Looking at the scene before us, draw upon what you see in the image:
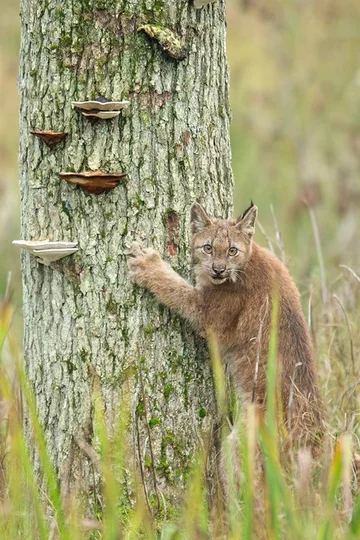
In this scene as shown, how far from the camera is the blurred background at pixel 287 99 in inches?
480

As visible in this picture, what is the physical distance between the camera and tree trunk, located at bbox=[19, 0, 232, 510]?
432 cm

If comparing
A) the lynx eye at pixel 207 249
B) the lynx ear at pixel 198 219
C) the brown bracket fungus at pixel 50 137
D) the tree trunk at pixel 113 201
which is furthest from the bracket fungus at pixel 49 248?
the lynx eye at pixel 207 249

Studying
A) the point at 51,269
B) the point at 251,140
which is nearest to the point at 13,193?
the point at 251,140

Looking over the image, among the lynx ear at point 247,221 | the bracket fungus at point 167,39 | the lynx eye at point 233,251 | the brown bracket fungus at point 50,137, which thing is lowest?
the lynx eye at point 233,251

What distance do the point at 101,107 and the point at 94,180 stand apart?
315 mm

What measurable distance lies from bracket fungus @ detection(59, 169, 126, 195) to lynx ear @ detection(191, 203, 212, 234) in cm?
40

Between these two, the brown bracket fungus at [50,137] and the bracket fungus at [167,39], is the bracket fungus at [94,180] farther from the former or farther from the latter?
the bracket fungus at [167,39]

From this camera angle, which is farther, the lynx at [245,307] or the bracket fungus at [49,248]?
the lynx at [245,307]

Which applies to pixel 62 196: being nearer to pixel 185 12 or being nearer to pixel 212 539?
pixel 185 12

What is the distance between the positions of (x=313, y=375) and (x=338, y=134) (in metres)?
8.35

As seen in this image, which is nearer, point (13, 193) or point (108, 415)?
point (108, 415)

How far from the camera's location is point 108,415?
174 inches

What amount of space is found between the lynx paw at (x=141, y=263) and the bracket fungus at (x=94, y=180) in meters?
0.30

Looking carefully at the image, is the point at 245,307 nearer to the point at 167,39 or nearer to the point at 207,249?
the point at 207,249
